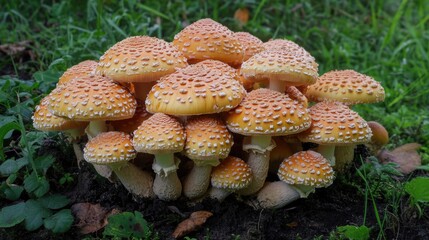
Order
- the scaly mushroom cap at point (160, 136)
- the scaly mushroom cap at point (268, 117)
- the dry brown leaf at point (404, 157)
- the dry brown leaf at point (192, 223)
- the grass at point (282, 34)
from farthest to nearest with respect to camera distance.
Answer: the grass at point (282, 34)
the dry brown leaf at point (404, 157)
the dry brown leaf at point (192, 223)
the scaly mushroom cap at point (268, 117)
the scaly mushroom cap at point (160, 136)

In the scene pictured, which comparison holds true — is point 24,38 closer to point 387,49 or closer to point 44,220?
point 44,220

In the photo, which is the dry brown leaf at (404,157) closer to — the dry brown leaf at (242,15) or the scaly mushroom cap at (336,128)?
the scaly mushroom cap at (336,128)

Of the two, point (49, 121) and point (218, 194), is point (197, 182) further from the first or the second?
point (49, 121)

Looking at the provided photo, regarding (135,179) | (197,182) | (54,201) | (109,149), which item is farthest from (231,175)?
(54,201)

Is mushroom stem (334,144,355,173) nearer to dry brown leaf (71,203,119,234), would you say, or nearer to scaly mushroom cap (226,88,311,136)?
scaly mushroom cap (226,88,311,136)

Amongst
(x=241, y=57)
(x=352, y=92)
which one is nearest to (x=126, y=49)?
(x=241, y=57)

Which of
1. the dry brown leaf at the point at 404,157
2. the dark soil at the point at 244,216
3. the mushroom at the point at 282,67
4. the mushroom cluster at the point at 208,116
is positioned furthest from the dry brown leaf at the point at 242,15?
the dark soil at the point at 244,216

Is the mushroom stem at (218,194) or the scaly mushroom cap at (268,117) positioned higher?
the scaly mushroom cap at (268,117)
